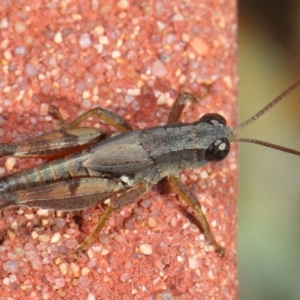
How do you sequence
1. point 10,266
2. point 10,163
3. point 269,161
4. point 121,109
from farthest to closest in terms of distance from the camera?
point 269,161 → point 121,109 → point 10,163 → point 10,266

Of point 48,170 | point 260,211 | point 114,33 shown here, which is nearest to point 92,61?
point 114,33

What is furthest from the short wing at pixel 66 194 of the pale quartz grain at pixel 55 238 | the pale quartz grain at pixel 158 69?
the pale quartz grain at pixel 158 69

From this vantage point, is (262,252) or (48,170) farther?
(262,252)

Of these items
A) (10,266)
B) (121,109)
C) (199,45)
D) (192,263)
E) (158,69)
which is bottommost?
(192,263)

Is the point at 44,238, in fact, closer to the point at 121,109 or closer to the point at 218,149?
the point at 121,109

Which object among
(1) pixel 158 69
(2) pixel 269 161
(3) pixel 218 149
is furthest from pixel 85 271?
(2) pixel 269 161

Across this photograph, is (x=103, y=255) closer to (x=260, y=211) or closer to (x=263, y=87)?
(x=260, y=211)
